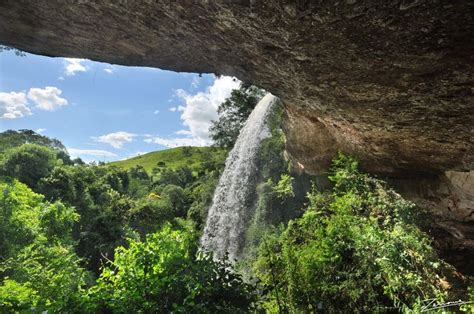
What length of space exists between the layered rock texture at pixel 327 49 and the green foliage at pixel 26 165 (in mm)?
42848

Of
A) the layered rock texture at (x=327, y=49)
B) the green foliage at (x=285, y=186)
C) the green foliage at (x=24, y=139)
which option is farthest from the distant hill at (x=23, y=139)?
the layered rock texture at (x=327, y=49)

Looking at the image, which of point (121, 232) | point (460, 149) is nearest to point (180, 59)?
point (460, 149)

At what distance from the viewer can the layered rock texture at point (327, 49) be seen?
13.9 feet

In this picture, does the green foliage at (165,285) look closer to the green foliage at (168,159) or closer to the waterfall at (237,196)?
the waterfall at (237,196)

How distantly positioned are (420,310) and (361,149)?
6.35m

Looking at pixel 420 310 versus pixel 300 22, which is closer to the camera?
pixel 300 22

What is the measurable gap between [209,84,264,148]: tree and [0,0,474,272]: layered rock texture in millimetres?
25162

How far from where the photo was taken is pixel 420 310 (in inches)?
261

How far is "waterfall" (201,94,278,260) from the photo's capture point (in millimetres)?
23547

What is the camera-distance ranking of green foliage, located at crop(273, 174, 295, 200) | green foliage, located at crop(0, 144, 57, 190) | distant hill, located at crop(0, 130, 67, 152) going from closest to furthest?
green foliage, located at crop(273, 174, 295, 200)
green foliage, located at crop(0, 144, 57, 190)
distant hill, located at crop(0, 130, 67, 152)

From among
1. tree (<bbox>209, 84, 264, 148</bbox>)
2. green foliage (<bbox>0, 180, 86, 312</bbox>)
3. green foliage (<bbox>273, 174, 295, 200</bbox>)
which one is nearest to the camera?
green foliage (<bbox>0, 180, 86, 312</bbox>)

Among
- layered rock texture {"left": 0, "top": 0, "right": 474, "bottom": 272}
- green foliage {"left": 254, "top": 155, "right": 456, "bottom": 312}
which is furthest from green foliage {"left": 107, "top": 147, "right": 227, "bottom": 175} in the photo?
layered rock texture {"left": 0, "top": 0, "right": 474, "bottom": 272}

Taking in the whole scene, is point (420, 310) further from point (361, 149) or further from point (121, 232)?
point (121, 232)

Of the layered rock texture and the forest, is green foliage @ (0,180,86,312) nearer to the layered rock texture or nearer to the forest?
the forest
